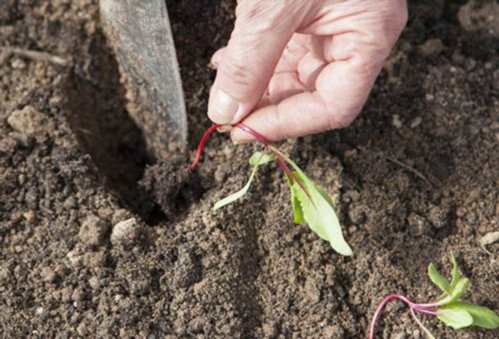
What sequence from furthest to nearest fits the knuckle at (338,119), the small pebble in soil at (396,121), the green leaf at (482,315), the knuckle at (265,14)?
the small pebble in soil at (396,121) → the knuckle at (338,119) → the green leaf at (482,315) → the knuckle at (265,14)

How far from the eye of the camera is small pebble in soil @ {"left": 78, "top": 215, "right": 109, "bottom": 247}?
6.07 ft

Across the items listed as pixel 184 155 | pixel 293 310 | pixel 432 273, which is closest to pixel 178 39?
pixel 184 155

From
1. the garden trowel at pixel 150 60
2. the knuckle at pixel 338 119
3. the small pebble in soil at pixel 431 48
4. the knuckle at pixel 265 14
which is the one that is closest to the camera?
the knuckle at pixel 265 14

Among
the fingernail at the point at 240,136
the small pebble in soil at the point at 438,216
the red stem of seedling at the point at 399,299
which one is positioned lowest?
the red stem of seedling at the point at 399,299

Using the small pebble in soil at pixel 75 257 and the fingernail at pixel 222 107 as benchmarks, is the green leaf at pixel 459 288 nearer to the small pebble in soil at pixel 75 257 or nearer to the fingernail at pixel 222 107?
the fingernail at pixel 222 107

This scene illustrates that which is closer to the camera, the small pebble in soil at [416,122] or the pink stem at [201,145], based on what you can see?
the pink stem at [201,145]

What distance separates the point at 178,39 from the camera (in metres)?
2.10

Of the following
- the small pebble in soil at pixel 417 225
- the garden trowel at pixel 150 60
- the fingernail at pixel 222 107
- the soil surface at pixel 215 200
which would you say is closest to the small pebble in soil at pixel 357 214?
the soil surface at pixel 215 200

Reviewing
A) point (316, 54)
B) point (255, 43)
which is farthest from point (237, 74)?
point (316, 54)

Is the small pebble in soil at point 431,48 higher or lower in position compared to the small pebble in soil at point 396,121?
higher

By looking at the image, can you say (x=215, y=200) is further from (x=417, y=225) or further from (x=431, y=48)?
(x=431, y=48)

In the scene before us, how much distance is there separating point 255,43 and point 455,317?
2.90 feet

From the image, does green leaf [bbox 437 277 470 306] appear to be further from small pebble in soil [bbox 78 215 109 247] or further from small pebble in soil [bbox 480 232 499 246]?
small pebble in soil [bbox 78 215 109 247]

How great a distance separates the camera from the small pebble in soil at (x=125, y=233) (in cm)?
186
